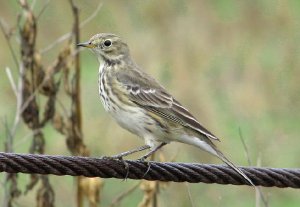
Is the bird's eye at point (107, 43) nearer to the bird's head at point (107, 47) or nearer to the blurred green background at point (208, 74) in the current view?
the bird's head at point (107, 47)

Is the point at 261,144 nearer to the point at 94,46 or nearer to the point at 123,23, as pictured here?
the point at 123,23

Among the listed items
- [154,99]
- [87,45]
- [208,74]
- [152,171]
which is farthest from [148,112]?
[208,74]

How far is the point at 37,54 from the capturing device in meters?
8.88

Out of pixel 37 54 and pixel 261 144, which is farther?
pixel 261 144

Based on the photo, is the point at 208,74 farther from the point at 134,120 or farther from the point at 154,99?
the point at 134,120

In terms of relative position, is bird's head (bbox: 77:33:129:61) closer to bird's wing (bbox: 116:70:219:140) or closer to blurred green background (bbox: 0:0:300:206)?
bird's wing (bbox: 116:70:219:140)

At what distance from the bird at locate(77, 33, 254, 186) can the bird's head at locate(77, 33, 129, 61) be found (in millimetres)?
141

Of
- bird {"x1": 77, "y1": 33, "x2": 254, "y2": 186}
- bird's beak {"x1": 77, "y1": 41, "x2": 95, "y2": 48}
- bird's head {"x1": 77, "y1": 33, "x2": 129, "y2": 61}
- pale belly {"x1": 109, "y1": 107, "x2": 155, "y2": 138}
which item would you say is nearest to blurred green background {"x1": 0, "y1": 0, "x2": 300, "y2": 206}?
bird's head {"x1": 77, "y1": 33, "x2": 129, "y2": 61}

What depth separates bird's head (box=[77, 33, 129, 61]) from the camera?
8.59 m

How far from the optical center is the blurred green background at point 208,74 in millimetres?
12836

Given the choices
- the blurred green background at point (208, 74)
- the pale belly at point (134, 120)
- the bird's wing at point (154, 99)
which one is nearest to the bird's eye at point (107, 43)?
the bird's wing at point (154, 99)

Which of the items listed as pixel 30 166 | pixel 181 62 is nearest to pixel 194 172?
pixel 30 166

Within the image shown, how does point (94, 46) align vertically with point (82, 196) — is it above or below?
above

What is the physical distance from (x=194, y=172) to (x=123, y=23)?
938cm
